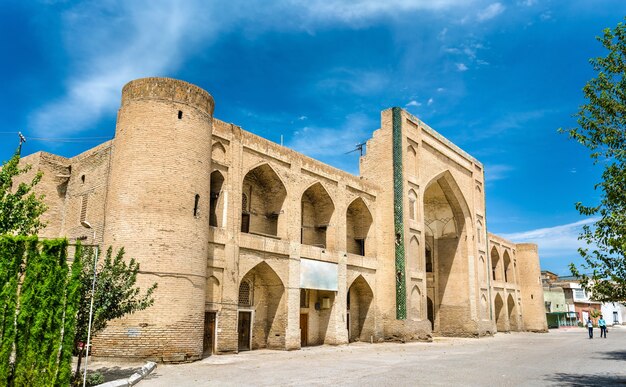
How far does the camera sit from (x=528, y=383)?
432 inches

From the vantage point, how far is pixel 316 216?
76.4ft

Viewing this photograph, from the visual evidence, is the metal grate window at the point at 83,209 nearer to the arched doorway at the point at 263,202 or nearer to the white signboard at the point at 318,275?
the arched doorway at the point at 263,202

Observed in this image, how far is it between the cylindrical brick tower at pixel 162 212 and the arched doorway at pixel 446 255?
18.1 metres

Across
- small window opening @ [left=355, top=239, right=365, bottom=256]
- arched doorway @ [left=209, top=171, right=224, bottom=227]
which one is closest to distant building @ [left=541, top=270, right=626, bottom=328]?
small window opening @ [left=355, top=239, right=365, bottom=256]

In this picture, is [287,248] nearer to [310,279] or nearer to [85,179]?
[310,279]

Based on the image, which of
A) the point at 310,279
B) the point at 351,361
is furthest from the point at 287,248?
the point at 351,361

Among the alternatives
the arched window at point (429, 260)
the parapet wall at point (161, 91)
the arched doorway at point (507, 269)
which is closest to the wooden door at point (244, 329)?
the parapet wall at point (161, 91)

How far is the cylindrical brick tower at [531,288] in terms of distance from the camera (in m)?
43.0

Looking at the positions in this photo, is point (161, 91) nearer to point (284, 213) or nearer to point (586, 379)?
point (284, 213)

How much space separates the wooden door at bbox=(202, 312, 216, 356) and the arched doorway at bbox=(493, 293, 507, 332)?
26.7 metres

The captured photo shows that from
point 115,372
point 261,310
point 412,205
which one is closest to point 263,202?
point 261,310

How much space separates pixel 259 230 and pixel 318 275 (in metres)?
3.07

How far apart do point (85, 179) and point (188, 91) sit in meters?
4.99

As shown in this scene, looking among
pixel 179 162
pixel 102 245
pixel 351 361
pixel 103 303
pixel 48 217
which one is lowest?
pixel 351 361
